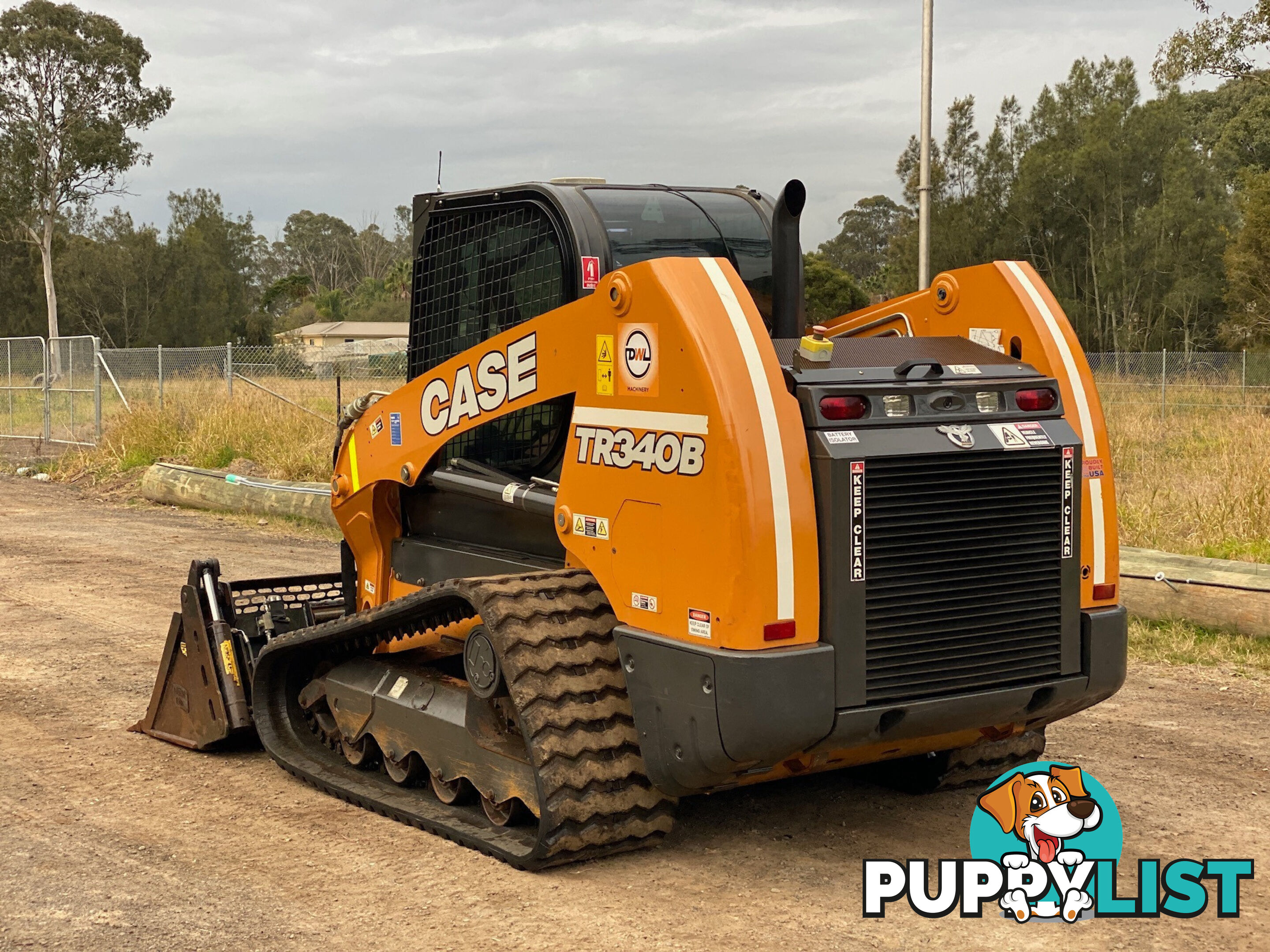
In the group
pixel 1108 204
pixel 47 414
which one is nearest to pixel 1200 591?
pixel 47 414

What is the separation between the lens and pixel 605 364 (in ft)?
14.4

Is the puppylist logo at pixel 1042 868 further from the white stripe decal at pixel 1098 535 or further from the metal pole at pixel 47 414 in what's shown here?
the metal pole at pixel 47 414

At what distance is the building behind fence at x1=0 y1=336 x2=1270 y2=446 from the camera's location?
19.8 meters

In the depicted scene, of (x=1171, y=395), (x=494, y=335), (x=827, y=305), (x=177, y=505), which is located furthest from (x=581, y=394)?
(x=827, y=305)

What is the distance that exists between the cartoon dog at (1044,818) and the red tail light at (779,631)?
2.49ft

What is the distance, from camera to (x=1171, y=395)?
24016mm

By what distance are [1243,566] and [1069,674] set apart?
430 cm

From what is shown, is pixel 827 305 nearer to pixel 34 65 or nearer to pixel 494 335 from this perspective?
pixel 34 65

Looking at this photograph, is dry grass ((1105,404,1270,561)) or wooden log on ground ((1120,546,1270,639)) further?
dry grass ((1105,404,1270,561))

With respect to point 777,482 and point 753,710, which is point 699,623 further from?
point 777,482

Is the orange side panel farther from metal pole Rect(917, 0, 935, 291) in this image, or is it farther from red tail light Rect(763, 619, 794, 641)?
metal pole Rect(917, 0, 935, 291)

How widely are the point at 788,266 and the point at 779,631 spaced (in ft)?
5.18

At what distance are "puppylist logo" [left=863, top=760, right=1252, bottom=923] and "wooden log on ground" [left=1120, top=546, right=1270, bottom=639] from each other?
3675 millimetres

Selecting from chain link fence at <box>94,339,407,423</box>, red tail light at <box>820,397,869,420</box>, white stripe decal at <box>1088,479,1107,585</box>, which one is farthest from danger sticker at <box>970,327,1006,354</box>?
chain link fence at <box>94,339,407,423</box>
